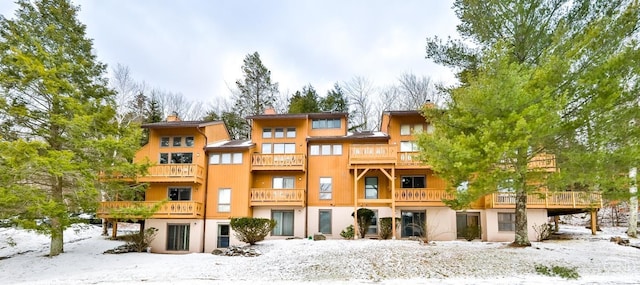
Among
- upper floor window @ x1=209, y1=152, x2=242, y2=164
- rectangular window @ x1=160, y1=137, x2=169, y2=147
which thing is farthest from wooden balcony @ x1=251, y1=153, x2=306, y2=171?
rectangular window @ x1=160, y1=137, x2=169, y2=147

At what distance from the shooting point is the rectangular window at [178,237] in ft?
77.8

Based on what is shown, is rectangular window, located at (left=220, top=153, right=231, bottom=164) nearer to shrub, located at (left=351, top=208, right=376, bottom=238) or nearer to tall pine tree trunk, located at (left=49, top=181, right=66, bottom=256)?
shrub, located at (left=351, top=208, right=376, bottom=238)

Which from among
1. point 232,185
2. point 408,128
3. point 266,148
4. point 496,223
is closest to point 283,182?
point 266,148

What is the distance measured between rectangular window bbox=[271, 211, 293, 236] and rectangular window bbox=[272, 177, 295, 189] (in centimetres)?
153

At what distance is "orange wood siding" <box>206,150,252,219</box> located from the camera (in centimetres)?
2383

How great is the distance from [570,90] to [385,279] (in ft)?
28.8

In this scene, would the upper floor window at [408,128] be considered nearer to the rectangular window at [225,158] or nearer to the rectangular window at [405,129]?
the rectangular window at [405,129]

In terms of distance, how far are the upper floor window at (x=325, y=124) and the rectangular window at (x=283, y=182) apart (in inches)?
140

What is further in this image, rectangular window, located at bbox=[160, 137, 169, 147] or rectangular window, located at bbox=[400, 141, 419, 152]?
rectangular window, located at bbox=[160, 137, 169, 147]

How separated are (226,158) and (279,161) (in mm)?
3202

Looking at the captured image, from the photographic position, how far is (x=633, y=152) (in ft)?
40.0

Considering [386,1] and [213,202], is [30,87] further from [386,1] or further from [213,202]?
[386,1]

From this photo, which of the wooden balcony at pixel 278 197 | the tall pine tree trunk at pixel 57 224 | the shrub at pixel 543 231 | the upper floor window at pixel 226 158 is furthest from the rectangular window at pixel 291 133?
the shrub at pixel 543 231

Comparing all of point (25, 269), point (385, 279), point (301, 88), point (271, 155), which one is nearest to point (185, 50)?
point (301, 88)
